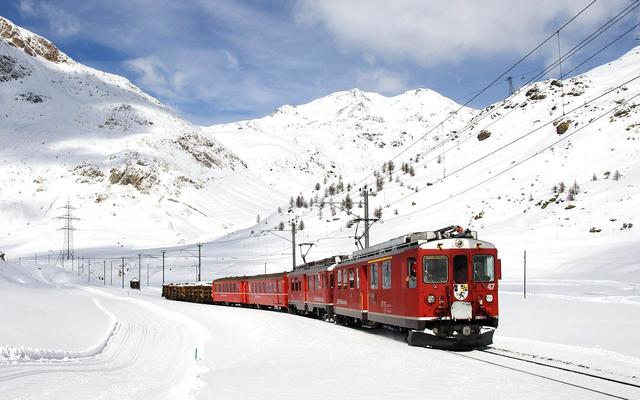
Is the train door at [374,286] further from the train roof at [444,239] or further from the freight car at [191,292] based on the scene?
the freight car at [191,292]

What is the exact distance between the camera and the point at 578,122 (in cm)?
11119

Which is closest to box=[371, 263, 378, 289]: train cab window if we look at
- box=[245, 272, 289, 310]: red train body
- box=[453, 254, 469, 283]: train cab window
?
box=[453, 254, 469, 283]: train cab window

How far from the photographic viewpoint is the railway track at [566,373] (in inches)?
444

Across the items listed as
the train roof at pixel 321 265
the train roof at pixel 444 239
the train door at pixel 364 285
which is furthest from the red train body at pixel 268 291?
the train roof at pixel 444 239

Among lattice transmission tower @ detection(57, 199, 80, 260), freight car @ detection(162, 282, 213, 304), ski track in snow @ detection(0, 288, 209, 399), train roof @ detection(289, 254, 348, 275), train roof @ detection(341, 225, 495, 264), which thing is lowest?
freight car @ detection(162, 282, 213, 304)

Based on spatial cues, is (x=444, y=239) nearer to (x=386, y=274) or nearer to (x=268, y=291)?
(x=386, y=274)

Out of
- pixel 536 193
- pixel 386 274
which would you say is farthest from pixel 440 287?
pixel 536 193

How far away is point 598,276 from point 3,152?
18931cm

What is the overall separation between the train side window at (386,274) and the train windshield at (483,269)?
324cm

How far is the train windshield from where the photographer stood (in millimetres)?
19234

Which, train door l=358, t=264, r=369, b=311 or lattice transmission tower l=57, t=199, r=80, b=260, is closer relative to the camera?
train door l=358, t=264, r=369, b=311

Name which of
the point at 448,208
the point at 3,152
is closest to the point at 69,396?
the point at 448,208

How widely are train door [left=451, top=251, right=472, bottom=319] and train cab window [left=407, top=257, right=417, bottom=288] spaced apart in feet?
3.76

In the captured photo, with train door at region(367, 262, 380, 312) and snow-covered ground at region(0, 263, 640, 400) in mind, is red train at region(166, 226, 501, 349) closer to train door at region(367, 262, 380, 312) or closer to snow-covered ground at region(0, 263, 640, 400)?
train door at region(367, 262, 380, 312)
